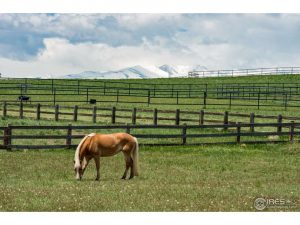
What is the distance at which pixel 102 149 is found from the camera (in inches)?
603

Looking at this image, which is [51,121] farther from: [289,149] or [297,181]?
[297,181]

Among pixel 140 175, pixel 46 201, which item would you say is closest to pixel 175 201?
pixel 46 201

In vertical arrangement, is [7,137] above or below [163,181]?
above

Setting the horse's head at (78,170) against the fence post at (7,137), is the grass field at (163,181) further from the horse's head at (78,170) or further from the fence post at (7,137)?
the fence post at (7,137)

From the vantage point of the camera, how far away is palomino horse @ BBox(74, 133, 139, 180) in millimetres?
15156

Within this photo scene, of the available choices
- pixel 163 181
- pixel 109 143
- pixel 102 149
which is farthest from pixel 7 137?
pixel 163 181

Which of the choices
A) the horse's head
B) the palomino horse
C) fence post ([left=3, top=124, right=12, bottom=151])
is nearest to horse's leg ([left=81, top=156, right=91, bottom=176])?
the palomino horse

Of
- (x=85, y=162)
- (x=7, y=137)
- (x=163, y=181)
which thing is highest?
(x=7, y=137)

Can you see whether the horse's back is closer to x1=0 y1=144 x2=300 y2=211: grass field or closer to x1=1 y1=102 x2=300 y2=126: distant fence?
x1=0 y1=144 x2=300 y2=211: grass field

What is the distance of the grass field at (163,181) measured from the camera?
1118cm

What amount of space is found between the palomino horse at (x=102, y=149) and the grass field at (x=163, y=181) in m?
0.43

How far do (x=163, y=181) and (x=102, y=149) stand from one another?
1885 mm

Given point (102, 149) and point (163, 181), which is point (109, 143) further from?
point (163, 181)

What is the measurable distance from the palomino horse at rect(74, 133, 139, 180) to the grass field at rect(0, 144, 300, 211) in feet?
1.40
